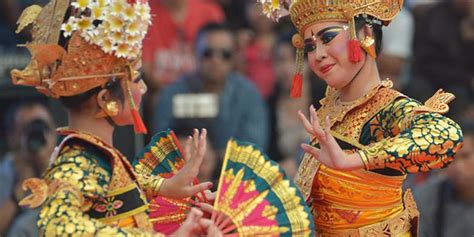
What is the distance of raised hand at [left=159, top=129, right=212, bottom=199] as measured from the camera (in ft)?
20.1

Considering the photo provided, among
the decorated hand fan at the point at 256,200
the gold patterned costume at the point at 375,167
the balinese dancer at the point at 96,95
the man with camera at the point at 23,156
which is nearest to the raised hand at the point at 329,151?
the gold patterned costume at the point at 375,167

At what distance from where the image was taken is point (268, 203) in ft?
19.9

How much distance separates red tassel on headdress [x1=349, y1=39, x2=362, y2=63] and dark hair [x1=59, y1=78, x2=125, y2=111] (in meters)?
1.21

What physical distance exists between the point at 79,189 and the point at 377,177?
1.62m

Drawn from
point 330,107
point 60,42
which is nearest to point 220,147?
point 330,107

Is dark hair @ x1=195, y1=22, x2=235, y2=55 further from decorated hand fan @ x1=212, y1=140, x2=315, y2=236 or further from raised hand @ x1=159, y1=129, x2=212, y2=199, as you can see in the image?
decorated hand fan @ x1=212, y1=140, x2=315, y2=236

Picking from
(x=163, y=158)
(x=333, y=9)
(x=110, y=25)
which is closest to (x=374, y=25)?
(x=333, y=9)

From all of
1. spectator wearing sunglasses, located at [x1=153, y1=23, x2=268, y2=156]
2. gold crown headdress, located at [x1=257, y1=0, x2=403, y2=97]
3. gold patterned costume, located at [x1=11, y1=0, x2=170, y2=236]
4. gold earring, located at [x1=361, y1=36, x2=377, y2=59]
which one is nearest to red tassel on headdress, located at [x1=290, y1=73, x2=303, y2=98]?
gold crown headdress, located at [x1=257, y1=0, x2=403, y2=97]

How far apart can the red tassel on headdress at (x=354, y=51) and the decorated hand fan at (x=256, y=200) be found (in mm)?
874

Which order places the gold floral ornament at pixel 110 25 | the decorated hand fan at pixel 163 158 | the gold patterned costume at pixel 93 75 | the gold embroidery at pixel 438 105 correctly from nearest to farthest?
1. the gold patterned costume at pixel 93 75
2. the gold floral ornament at pixel 110 25
3. the gold embroidery at pixel 438 105
4. the decorated hand fan at pixel 163 158

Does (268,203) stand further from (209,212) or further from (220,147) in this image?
(220,147)

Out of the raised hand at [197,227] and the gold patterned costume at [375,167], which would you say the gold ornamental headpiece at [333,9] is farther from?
the raised hand at [197,227]

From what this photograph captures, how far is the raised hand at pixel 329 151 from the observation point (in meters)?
6.28

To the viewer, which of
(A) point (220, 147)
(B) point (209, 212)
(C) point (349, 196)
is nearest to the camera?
(B) point (209, 212)
